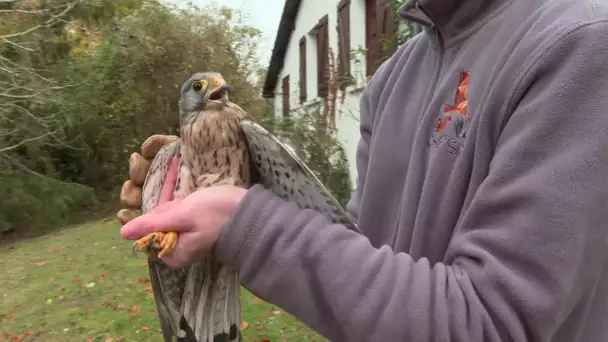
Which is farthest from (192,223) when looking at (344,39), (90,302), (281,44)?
(281,44)

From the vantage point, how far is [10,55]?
1134 centimetres

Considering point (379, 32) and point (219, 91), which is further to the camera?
point (379, 32)

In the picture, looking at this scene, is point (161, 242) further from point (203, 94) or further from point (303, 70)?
point (303, 70)

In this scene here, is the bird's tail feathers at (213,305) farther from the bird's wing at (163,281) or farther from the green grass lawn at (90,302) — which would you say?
the green grass lawn at (90,302)

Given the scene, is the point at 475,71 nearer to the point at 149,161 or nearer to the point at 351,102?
the point at 149,161

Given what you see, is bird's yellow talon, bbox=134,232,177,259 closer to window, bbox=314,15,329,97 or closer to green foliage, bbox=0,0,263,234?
window, bbox=314,15,329,97

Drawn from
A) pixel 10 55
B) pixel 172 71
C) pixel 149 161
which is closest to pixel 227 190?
pixel 149 161

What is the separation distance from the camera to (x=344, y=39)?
8.07 meters

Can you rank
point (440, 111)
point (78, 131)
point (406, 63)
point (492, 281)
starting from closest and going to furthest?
point (492, 281) → point (440, 111) → point (406, 63) → point (78, 131)

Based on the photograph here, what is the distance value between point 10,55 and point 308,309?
41.3ft

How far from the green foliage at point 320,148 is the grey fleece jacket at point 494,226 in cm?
607

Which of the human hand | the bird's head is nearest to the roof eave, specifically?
the bird's head

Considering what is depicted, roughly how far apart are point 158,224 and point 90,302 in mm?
5906

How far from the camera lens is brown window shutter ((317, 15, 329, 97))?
9.16 meters
